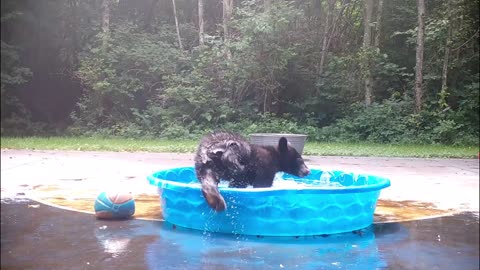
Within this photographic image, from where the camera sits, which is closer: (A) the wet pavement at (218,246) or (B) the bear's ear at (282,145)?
(A) the wet pavement at (218,246)

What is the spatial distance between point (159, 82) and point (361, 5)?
81.4 inches

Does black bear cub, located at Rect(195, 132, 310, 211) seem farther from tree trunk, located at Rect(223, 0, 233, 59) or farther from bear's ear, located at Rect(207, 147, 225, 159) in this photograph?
tree trunk, located at Rect(223, 0, 233, 59)

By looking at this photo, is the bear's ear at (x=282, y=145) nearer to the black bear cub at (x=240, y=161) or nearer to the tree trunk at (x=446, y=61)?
the black bear cub at (x=240, y=161)

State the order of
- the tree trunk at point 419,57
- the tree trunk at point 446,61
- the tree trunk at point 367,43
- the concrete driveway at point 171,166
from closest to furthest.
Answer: the concrete driveway at point 171,166 < the tree trunk at point 419,57 < the tree trunk at point 367,43 < the tree trunk at point 446,61

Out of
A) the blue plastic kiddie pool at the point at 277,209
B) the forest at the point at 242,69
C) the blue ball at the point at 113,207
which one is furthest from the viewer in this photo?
the blue ball at the point at 113,207

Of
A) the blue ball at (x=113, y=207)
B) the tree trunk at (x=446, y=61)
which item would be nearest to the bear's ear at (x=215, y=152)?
the blue ball at (x=113, y=207)

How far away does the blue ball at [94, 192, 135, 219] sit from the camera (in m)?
2.54

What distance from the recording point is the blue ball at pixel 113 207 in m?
2.54

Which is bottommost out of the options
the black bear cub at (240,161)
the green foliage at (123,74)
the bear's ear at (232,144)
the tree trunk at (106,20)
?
the black bear cub at (240,161)

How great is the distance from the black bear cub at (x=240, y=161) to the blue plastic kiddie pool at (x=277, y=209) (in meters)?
0.08

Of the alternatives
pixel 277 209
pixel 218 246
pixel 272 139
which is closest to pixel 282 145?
pixel 272 139

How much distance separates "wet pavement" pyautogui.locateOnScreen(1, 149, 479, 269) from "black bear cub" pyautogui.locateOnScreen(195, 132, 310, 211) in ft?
0.99

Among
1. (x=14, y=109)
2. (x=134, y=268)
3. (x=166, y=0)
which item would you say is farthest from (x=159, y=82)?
(x=14, y=109)

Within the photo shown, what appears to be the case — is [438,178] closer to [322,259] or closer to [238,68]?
[238,68]
